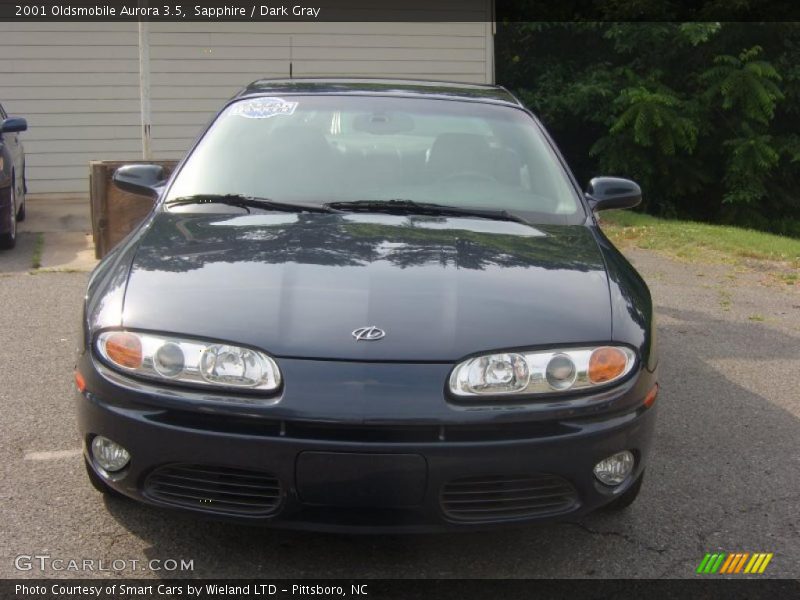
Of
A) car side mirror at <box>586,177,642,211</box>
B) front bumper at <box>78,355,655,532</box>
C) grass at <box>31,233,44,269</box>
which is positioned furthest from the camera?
grass at <box>31,233,44,269</box>

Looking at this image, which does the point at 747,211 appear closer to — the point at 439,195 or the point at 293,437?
the point at 439,195

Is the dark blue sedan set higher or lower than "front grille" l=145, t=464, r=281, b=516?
higher

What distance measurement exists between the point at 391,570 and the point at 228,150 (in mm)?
1988

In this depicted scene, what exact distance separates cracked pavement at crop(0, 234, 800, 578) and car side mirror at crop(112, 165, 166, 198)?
3.49 ft

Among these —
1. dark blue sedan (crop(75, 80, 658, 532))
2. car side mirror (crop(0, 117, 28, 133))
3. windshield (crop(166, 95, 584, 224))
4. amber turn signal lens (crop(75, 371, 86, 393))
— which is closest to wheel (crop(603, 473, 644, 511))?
dark blue sedan (crop(75, 80, 658, 532))

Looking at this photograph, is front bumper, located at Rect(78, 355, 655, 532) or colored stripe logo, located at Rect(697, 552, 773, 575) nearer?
front bumper, located at Rect(78, 355, 655, 532)

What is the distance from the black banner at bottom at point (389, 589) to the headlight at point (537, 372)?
0.65 m

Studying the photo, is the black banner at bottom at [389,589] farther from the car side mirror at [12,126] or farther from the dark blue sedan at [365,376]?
the car side mirror at [12,126]

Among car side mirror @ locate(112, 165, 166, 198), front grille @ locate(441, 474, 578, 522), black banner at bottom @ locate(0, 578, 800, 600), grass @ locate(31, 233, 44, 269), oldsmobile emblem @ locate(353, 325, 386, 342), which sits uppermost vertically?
car side mirror @ locate(112, 165, 166, 198)

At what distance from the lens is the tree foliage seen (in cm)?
1412

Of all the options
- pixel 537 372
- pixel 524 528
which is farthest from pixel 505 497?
pixel 537 372

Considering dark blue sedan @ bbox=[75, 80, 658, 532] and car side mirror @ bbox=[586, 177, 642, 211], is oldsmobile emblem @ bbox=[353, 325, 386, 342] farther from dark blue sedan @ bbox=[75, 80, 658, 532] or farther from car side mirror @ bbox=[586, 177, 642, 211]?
car side mirror @ bbox=[586, 177, 642, 211]

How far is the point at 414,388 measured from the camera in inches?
107

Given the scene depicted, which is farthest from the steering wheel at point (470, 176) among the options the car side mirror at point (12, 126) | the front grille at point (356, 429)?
the car side mirror at point (12, 126)
